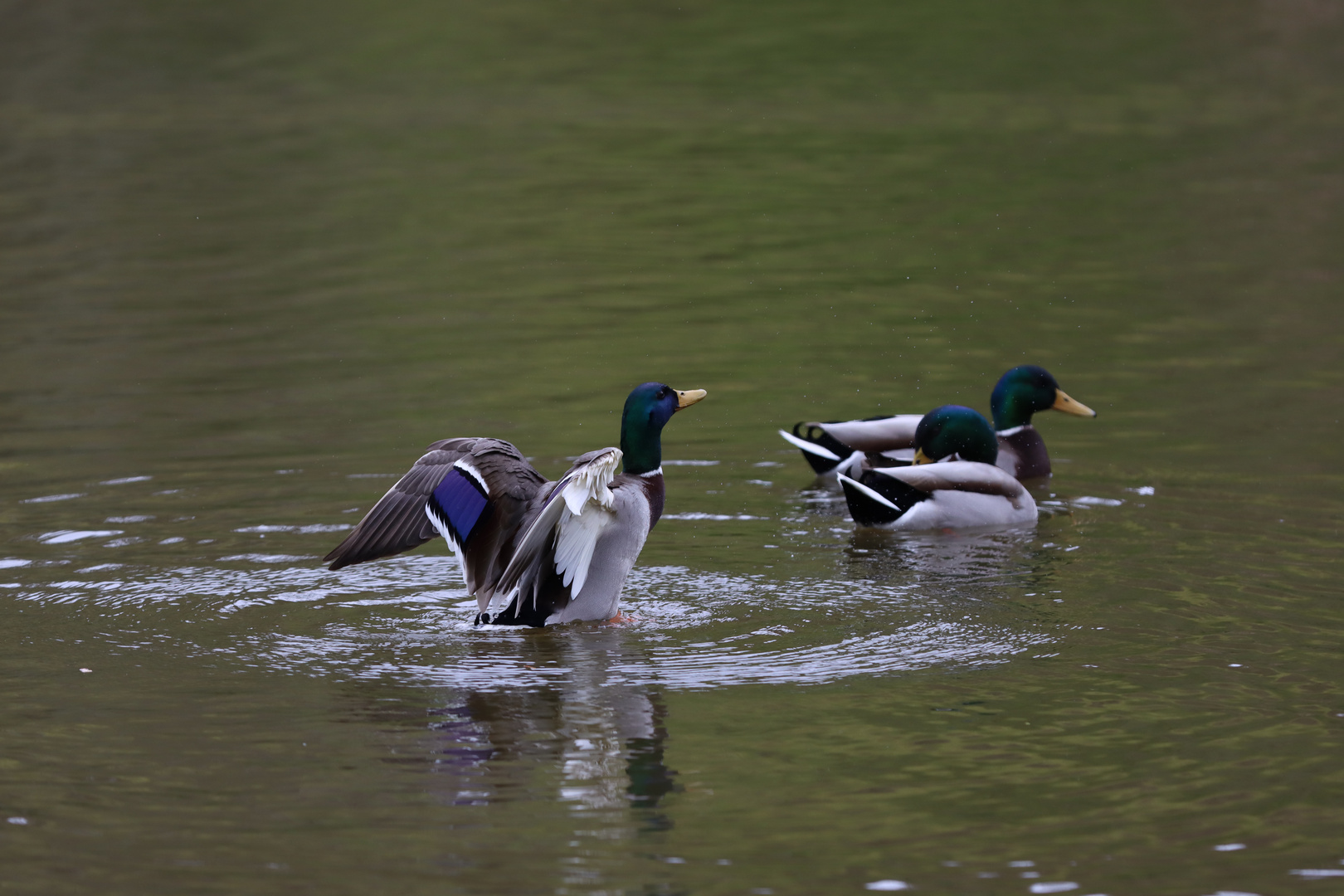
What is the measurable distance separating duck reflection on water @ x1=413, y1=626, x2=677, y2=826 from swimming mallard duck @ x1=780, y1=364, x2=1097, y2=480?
393cm

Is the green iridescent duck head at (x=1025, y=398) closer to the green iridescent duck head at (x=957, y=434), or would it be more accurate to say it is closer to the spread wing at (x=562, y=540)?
the green iridescent duck head at (x=957, y=434)

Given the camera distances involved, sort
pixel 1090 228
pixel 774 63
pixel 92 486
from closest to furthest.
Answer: pixel 92 486 → pixel 1090 228 → pixel 774 63

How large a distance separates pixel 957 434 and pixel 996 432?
953mm

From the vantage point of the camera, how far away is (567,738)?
644cm

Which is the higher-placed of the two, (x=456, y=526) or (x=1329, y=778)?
(x=456, y=526)

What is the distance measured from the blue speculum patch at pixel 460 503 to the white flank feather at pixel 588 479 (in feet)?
2.25

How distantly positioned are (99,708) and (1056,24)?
114 ft

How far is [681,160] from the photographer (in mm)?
25703

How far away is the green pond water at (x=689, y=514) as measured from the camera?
5.68m

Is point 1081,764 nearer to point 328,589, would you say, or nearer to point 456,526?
point 456,526

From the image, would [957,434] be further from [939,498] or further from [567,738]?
[567,738]

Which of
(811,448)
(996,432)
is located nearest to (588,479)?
(811,448)

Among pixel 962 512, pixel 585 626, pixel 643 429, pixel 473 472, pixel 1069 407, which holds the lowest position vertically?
pixel 585 626

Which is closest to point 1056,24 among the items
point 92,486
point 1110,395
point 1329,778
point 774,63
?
point 774,63
